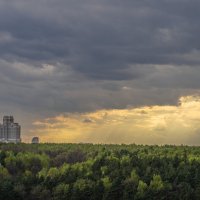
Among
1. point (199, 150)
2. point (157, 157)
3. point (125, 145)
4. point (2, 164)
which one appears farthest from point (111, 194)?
Answer: point (125, 145)

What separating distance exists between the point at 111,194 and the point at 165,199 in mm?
3474

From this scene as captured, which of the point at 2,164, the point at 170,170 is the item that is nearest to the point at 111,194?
the point at 170,170

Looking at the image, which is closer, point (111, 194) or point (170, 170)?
point (111, 194)

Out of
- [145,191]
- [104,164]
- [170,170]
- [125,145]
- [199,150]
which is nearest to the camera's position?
[145,191]

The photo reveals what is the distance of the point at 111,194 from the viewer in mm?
34219

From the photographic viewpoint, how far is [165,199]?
34438 mm

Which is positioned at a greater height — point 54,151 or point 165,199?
A: point 54,151

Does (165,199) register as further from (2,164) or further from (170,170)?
(2,164)

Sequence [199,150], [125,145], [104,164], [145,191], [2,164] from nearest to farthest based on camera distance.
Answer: [145,191] < [104,164] < [2,164] < [199,150] < [125,145]

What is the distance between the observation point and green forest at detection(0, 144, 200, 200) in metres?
34.2

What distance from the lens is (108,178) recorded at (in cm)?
3503

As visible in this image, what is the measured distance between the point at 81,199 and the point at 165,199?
5.36 metres

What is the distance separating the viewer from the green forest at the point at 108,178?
3422cm

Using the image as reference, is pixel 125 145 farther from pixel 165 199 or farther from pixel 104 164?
pixel 165 199
